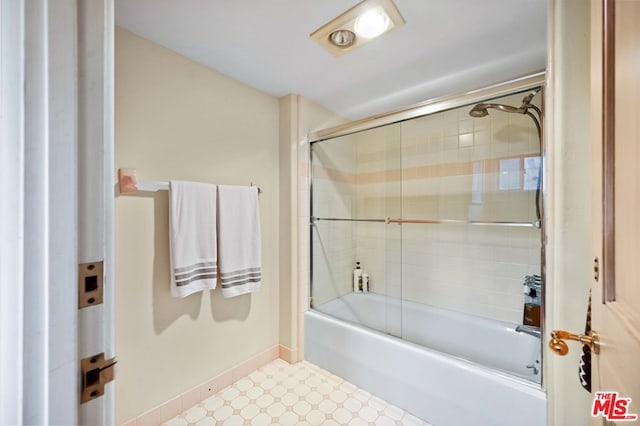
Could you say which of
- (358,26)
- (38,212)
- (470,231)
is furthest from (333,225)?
(38,212)

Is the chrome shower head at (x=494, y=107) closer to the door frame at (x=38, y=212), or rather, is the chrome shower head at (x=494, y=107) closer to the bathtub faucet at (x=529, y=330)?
the bathtub faucet at (x=529, y=330)

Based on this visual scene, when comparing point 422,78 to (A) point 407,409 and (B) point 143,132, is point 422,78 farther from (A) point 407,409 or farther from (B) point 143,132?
(A) point 407,409

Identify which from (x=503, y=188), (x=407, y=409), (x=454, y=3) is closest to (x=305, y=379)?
(x=407, y=409)

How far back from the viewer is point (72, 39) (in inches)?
17.3

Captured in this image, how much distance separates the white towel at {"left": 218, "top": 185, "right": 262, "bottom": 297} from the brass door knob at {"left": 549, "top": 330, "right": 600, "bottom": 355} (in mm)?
1535

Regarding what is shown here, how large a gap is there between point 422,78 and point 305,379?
2206 mm

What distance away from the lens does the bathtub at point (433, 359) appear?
1.28 metres

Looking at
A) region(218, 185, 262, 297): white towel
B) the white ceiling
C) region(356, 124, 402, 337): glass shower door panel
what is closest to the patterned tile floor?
region(218, 185, 262, 297): white towel

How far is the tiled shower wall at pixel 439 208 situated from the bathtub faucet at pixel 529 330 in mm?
144

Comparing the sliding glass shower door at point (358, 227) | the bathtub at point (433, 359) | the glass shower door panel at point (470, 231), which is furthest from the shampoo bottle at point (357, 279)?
the glass shower door panel at point (470, 231)

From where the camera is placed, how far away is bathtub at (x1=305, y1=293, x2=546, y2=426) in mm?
1280

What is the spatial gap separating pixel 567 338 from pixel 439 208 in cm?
161

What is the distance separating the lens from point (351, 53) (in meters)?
1.54

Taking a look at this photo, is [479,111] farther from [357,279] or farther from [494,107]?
[357,279]
